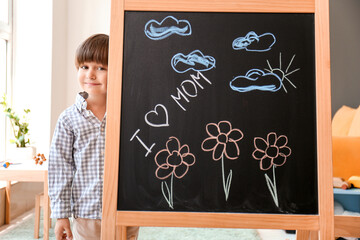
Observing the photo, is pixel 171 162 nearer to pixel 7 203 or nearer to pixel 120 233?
pixel 120 233

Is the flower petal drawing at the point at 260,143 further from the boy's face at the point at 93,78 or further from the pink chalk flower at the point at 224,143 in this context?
the boy's face at the point at 93,78

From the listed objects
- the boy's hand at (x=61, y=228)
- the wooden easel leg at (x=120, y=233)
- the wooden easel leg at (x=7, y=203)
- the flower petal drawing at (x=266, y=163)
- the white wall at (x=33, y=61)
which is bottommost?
the wooden easel leg at (x=7, y=203)

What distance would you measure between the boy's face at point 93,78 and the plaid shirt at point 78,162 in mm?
85

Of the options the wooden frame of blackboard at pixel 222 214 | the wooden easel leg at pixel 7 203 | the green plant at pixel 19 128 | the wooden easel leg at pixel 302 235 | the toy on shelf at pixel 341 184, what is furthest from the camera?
the green plant at pixel 19 128

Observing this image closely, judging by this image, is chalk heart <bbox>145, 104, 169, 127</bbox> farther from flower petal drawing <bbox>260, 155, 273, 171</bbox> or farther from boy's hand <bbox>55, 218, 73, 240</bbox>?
boy's hand <bbox>55, 218, 73, 240</bbox>

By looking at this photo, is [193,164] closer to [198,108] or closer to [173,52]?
[198,108]

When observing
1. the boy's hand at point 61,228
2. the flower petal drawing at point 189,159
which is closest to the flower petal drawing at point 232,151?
the flower petal drawing at point 189,159

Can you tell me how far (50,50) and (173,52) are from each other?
2872 millimetres

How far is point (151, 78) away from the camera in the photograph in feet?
3.54

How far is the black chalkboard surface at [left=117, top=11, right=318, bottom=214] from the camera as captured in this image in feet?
3.45

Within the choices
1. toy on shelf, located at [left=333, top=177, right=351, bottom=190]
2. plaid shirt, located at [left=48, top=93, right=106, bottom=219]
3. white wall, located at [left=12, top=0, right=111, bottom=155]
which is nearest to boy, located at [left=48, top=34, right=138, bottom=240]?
plaid shirt, located at [left=48, top=93, right=106, bottom=219]

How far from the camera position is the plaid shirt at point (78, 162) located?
4.09 ft

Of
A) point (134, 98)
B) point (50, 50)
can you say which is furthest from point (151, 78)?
point (50, 50)

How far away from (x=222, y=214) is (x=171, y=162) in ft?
0.69
